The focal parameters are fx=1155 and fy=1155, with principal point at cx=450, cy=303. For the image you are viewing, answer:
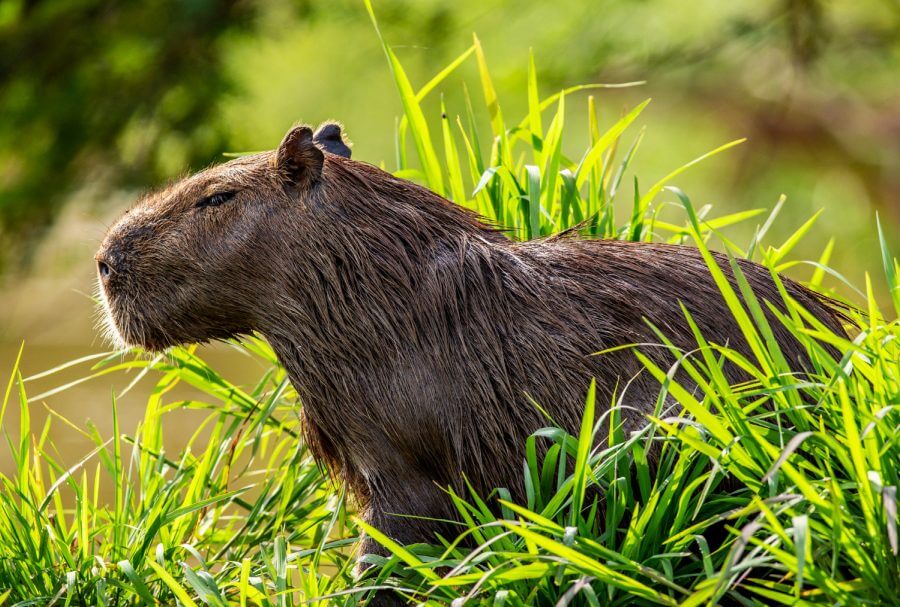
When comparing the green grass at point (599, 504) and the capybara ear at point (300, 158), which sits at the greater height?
the capybara ear at point (300, 158)

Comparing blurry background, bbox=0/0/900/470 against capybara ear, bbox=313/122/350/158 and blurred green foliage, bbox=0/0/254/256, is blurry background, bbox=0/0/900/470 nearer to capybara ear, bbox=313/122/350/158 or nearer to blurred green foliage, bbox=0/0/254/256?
blurred green foliage, bbox=0/0/254/256

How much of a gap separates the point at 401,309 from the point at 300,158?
16.0 inches

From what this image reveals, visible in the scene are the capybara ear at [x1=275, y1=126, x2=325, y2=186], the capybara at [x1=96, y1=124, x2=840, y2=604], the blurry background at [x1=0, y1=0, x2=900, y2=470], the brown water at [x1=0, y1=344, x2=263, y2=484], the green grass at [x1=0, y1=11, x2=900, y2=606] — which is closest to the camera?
the green grass at [x1=0, y1=11, x2=900, y2=606]

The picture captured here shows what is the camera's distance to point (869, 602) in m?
1.80

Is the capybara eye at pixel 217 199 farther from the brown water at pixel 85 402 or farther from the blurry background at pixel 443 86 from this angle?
the brown water at pixel 85 402

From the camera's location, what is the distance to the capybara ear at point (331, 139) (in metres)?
2.78

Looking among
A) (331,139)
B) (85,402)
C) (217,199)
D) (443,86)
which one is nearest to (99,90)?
(443,86)

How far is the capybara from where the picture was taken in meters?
2.42

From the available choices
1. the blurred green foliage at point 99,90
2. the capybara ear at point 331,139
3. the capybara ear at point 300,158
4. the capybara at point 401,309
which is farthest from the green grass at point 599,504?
the blurred green foliage at point 99,90

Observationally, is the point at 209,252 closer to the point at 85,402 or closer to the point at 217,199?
the point at 217,199

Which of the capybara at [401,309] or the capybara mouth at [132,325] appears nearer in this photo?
the capybara at [401,309]

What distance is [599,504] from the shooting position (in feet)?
7.70

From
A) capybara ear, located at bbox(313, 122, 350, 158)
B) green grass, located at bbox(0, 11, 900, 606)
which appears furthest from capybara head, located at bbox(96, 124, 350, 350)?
green grass, located at bbox(0, 11, 900, 606)

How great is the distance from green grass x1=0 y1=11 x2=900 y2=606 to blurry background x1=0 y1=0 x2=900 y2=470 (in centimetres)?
299
